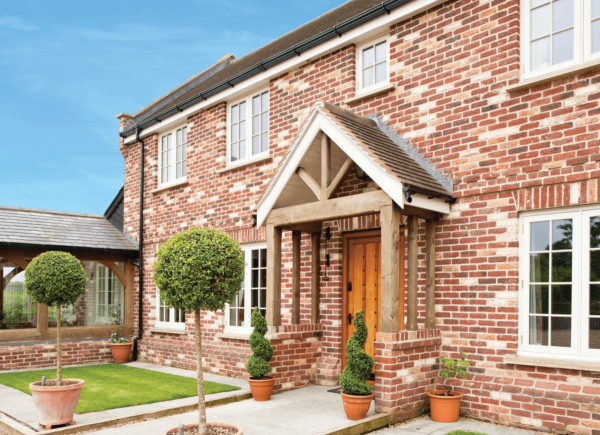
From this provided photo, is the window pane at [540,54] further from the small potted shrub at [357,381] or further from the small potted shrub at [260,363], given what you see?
the small potted shrub at [260,363]

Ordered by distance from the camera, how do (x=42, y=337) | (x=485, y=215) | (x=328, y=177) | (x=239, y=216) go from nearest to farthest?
(x=485, y=215) → (x=328, y=177) → (x=239, y=216) → (x=42, y=337)

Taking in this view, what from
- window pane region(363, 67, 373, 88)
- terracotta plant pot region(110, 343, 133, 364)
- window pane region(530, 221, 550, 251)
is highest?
window pane region(363, 67, 373, 88)

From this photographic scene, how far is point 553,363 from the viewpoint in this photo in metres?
5.87

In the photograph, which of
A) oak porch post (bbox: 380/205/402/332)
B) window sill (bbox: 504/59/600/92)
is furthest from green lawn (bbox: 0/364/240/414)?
window sill (bbox: 504/59/600/92)

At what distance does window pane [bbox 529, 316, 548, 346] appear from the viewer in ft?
20.2

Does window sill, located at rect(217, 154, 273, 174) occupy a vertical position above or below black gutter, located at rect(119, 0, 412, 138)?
below

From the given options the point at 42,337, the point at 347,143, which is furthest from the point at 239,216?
the point at 42,337

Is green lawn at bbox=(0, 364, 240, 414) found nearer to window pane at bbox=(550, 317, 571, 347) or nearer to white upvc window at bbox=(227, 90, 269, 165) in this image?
white upvc window at bbox=(227, 90, 269, 165)

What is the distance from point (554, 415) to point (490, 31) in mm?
4797

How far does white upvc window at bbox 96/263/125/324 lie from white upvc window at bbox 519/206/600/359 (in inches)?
430


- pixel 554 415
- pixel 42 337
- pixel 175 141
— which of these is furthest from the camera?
pixel 175 141

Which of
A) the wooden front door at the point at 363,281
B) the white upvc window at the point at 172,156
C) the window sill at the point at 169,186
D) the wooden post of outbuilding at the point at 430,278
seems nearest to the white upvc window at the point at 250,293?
the wooden front door at the point at 363,281

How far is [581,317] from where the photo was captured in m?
5.86

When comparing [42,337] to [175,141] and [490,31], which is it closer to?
[175,141]
